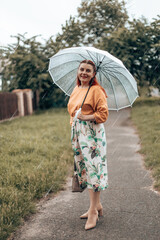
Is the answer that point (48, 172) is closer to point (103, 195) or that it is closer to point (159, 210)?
point (103, 195)

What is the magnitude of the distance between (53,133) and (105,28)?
1551 centimetres

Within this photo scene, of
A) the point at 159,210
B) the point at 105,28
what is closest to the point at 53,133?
the point at 159,210

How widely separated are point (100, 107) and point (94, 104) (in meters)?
0.10

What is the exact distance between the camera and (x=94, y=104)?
2.92 meters

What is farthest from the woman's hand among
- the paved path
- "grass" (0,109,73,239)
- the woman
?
"grass" (0,109,73,239)

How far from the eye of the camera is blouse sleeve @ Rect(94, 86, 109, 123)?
2.83m

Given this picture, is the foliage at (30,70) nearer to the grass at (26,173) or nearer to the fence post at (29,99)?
the fence post at (29,99)

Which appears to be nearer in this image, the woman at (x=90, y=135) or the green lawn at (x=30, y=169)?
the woman at (x=90, y=135)

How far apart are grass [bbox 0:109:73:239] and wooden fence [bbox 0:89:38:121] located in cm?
594

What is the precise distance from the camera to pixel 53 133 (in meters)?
8.36

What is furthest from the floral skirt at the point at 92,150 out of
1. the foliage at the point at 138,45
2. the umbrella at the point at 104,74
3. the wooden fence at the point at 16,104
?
the foliage at the point at 138,45

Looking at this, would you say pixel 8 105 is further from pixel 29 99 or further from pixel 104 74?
pixel 104 74

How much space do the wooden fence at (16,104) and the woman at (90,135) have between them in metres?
10.2

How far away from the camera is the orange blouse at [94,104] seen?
9.30 ft
